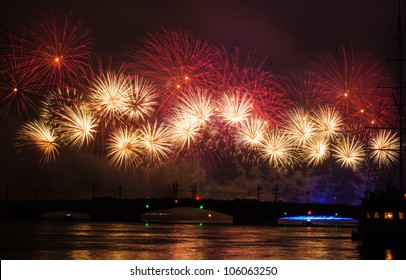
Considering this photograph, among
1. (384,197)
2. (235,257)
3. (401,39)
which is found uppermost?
(401,39)

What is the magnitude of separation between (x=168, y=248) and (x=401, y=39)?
41.6 metres

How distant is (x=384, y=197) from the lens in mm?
87250

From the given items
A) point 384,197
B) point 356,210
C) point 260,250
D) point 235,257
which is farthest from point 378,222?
point 356,210

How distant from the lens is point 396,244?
83938 millimetres

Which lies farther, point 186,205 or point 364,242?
point 186,205

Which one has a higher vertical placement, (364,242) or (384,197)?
(384,197)
